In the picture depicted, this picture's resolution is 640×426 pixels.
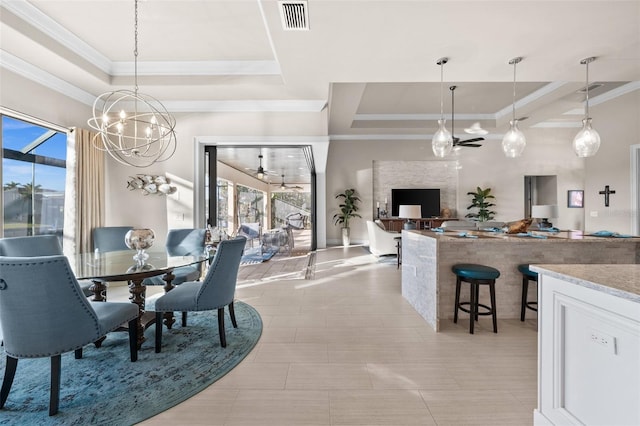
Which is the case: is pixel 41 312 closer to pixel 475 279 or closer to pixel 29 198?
pixel 475 279

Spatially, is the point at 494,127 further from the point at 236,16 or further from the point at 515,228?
the point at 236,16

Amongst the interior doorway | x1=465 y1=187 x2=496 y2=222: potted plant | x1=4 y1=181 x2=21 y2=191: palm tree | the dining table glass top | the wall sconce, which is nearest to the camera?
the dining table glass top

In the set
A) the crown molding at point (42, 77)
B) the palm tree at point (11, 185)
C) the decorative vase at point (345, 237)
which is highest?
the crown molding at point (42, 77)

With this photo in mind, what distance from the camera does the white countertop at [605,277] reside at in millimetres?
1078

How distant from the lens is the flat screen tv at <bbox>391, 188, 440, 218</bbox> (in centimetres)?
866

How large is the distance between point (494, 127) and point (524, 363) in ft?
22.9

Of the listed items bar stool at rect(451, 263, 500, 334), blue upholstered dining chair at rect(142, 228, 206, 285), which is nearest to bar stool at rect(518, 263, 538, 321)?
bar stool at rect(451, 263, 500, 334)

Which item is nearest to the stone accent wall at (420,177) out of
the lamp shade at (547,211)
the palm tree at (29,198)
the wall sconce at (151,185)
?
the lamp shade at (547,211)

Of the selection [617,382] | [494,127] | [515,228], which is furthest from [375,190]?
[617,382]

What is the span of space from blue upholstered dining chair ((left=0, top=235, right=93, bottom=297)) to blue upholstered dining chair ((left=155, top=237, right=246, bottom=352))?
2.91ft

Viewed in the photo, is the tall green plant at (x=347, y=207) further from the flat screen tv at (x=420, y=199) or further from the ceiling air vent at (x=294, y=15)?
the ceiling air vent at (x=294, y=15)

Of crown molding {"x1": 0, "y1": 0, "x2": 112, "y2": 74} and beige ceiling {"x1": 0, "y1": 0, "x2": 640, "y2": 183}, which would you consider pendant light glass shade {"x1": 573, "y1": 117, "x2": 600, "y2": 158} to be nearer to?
beige ceiling {"x1": 0, "y1": 0, "x2": 640, "y2": 183}

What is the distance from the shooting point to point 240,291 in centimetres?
415

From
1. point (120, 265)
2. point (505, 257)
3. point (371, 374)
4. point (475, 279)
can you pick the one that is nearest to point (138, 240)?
point (120, 265)
